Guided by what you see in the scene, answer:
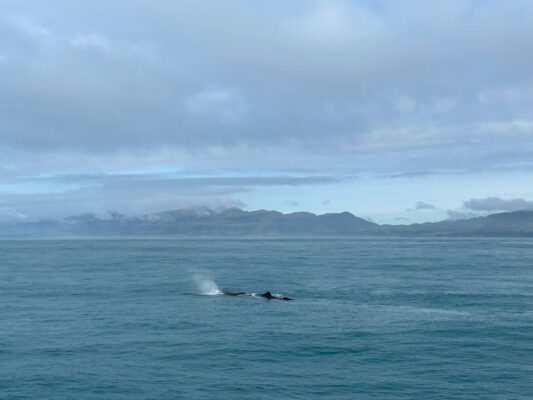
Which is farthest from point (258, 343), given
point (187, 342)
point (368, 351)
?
point (368, 351)

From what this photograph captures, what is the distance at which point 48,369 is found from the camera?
4225cm

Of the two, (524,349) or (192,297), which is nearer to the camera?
(524,349)

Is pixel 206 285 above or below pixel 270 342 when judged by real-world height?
above

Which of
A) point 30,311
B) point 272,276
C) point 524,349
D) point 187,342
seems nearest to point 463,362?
point 524,349

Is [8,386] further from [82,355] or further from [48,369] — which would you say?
[82,355]

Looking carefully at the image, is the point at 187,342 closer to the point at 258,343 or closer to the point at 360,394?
the point at 258,343

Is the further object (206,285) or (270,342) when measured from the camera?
(206,285)

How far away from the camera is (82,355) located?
151ft

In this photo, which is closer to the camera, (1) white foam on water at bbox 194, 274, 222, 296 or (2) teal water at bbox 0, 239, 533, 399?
(2) teal water at bbox 0, 239, 533, 399

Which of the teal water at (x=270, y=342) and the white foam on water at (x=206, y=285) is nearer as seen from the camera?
the teal water at (x=270, y=342)

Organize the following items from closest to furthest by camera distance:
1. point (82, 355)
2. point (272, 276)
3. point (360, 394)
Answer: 1. point (360, 394)
2. point (82, 355)
3. point (272, 276)

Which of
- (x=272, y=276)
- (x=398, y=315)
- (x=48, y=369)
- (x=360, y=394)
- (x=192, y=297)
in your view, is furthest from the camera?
(x=272, y=276)

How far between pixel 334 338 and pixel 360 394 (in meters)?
14.2

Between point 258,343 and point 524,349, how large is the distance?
866 inches
